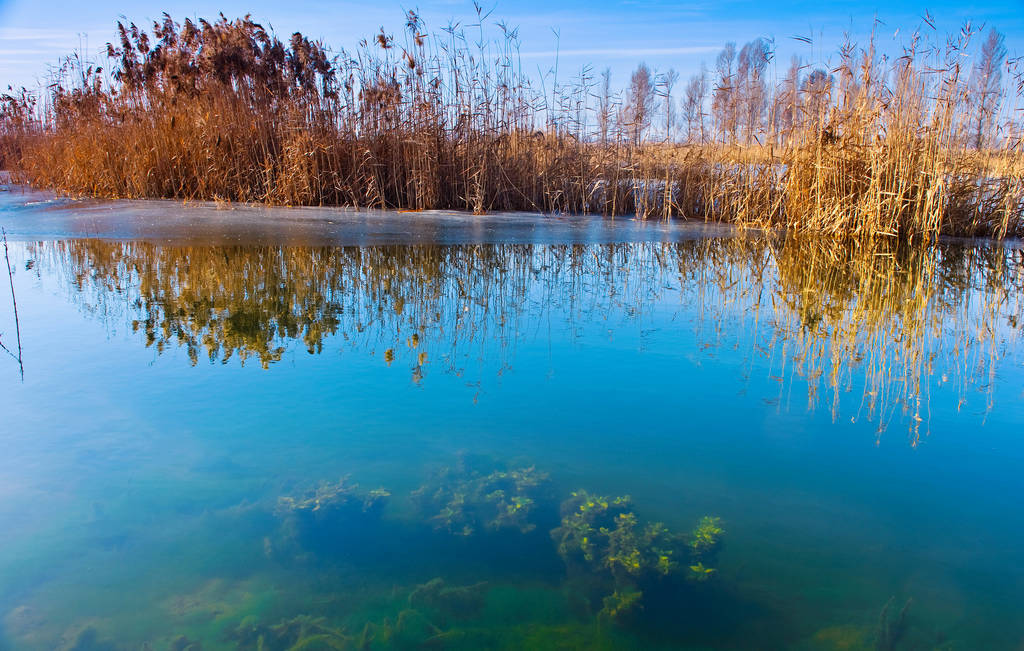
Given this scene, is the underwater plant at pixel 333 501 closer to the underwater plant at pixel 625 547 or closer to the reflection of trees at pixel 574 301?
the underwater plant at pixel 625 547

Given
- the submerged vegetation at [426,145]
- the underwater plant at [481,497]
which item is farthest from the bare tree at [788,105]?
the underwater plant at [481,497]

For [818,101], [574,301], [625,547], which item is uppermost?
[818,101]

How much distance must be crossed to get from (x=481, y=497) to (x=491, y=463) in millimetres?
159

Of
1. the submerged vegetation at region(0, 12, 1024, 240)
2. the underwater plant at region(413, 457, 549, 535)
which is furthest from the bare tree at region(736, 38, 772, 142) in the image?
the underwater plant at region(413, 457, 549, 535)

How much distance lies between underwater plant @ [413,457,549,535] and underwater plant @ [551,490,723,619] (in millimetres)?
91

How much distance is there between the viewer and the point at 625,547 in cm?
146

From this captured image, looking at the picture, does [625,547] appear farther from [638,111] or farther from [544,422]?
[638,111]

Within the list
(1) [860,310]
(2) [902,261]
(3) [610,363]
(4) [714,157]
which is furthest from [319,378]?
(4) [714,157]

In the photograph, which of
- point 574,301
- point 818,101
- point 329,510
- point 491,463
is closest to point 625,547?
point 491,463

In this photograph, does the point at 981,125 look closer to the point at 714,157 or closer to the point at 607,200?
the point at 714,157

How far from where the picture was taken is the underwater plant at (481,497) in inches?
60.6

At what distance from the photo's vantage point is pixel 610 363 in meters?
2.62

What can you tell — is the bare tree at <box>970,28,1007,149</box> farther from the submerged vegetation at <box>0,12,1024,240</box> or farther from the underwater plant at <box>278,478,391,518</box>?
the underwater plant at <box>278,478,391,518</box>

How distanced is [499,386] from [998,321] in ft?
8.82
